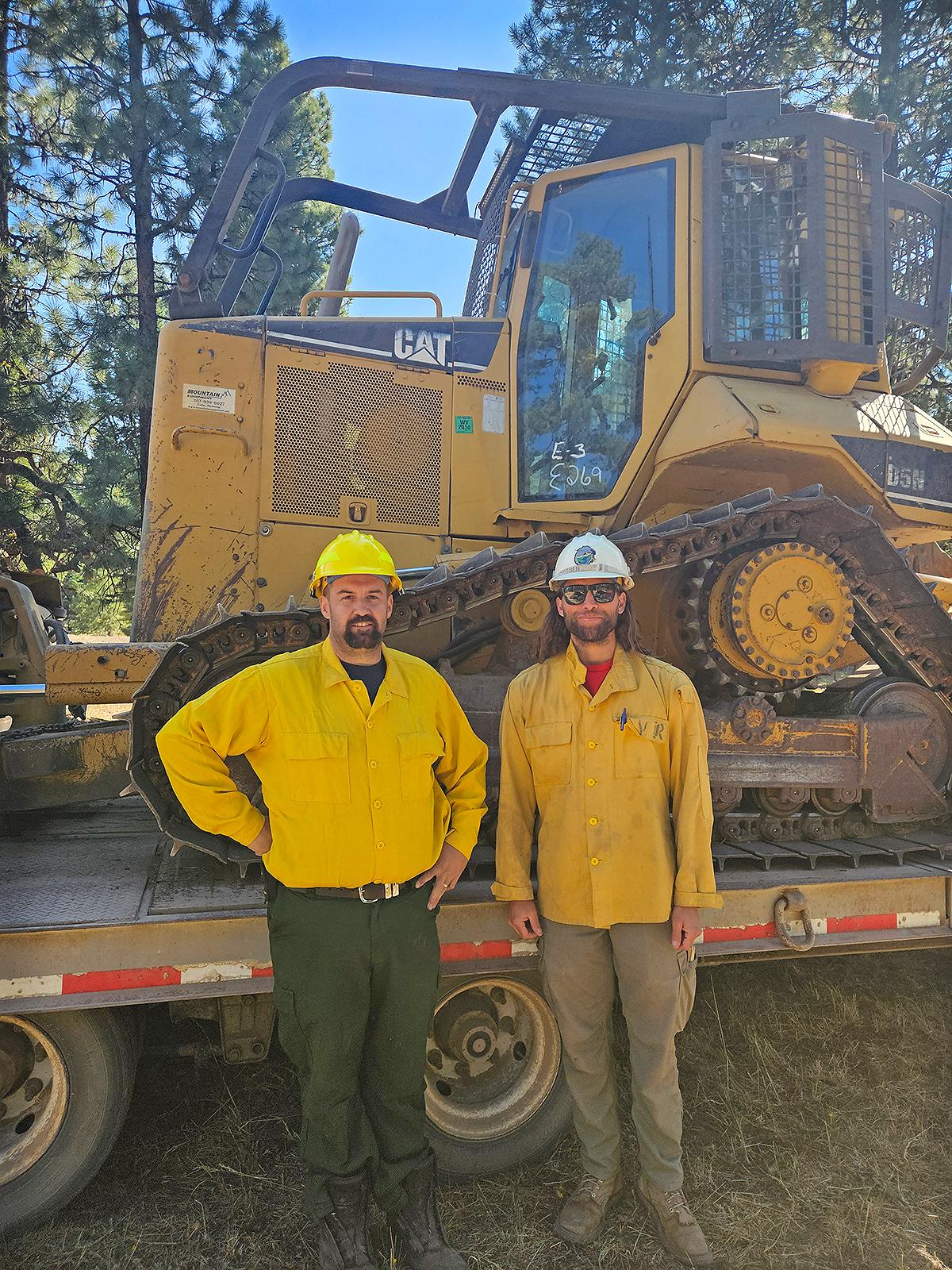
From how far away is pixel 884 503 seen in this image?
439 centimetres

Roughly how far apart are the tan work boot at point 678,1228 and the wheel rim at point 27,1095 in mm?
2001

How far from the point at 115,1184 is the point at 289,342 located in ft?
12.3

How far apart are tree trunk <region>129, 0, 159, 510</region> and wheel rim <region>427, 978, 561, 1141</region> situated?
32.2 feet

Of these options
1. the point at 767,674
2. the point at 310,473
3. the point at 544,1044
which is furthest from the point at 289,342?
the point at 544,1044

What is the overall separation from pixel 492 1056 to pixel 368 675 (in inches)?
64.5

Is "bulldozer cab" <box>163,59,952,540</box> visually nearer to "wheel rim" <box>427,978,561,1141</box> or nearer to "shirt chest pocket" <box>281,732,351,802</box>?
"shirt chest pocket" <box>281,732,351,802</box>

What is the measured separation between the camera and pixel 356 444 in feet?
15.3

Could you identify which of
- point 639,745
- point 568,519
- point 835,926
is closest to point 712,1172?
point 835,926

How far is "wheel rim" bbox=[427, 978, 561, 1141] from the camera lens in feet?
11.1

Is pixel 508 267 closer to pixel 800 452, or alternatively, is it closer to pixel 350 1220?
pixel 800 452

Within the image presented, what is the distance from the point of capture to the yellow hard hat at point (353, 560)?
285cm

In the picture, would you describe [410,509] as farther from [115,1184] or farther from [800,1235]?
[800,1235]

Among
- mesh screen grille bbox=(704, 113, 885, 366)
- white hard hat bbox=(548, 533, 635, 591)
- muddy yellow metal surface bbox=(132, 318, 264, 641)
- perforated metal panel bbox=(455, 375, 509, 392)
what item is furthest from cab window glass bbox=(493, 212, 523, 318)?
white hard hat bbox=(548, 533, 635, 591)

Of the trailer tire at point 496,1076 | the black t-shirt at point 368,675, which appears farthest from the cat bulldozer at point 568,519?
the black t-shirt at point 368,675
